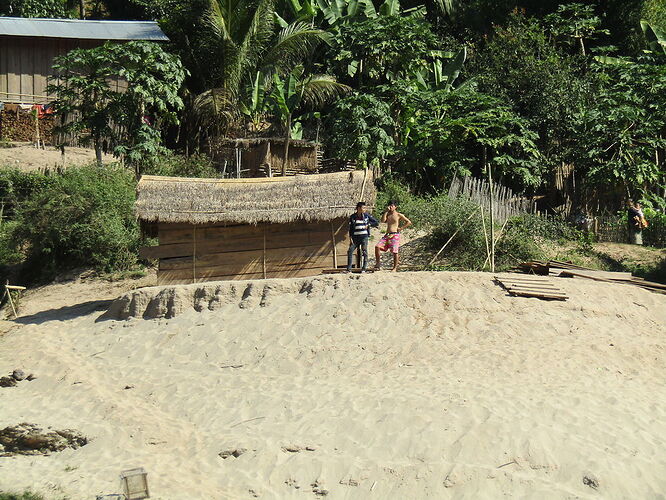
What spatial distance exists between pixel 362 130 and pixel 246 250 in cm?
742

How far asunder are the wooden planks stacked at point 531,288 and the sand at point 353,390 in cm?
22

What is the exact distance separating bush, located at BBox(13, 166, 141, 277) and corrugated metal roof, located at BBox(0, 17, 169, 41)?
7.31m

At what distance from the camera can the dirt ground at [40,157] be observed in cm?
2377

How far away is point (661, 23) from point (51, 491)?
22593 millimetres

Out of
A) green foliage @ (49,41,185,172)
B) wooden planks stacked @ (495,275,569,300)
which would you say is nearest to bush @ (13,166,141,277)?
green foliage @ (49,41,185,172)

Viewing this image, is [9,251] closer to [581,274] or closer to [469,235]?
[469,235]

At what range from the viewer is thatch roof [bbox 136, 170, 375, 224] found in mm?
15789

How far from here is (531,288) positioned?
1430 centimetres

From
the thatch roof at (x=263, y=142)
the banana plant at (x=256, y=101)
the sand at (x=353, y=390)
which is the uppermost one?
the banana plant at (x=256, y=101)

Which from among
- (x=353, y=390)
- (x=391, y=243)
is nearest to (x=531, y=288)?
(x=391, y=243)

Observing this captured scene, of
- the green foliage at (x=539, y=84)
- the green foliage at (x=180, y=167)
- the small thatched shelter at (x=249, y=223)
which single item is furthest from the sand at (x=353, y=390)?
the green foliage at (x=539, y=84)

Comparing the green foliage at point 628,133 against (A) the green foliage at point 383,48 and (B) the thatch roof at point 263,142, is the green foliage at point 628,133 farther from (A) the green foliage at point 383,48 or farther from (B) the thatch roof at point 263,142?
(B) the thatch roof at point 263,142

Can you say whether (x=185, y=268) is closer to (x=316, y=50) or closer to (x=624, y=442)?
(x=624, y=442)

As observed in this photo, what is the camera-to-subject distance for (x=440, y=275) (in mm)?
14523
